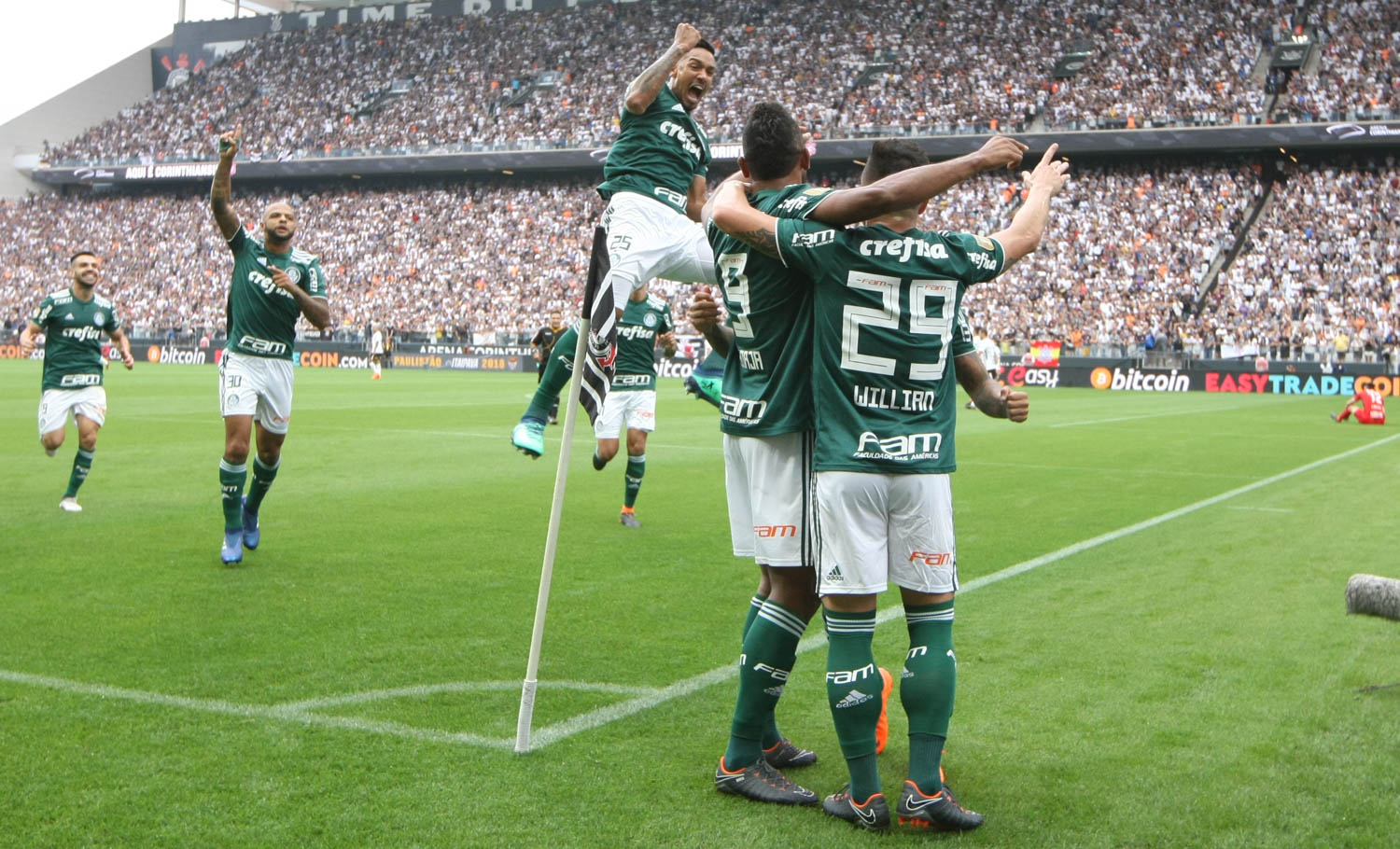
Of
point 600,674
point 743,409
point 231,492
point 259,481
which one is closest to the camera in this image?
point 743,409

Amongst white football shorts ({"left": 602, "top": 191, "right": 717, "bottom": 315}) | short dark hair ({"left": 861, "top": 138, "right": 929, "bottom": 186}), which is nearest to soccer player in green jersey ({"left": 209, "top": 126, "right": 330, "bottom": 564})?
white football shorts ({"left": 602, "top": 191, "right": 717, "bottom": 315})

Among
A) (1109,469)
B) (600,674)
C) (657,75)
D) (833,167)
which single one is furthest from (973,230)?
(600,674)

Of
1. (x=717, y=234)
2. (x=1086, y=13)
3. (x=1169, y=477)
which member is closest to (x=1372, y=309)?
(x=1086, y=13)

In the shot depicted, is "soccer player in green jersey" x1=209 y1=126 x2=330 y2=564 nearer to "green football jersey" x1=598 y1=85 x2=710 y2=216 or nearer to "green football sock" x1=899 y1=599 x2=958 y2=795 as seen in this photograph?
"green football jersey" x1=598 y1=85 x2=710 y2=216

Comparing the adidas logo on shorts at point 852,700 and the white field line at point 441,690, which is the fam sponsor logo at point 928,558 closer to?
the adidas logo on shorts at point 852,700

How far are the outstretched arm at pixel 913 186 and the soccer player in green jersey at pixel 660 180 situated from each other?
1.95 metres

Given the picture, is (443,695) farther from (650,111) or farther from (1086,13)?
(1086,13)

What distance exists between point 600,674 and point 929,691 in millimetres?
2081

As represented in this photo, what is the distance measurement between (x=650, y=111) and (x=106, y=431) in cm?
1421

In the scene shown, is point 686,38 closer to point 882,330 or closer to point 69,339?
point 882,330

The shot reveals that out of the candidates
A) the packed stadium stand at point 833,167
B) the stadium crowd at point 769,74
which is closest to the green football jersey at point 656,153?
the packed stadium stand at point 833,167

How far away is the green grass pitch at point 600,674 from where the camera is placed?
401 cm

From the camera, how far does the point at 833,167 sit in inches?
1994

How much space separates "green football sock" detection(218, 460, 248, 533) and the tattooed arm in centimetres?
538
